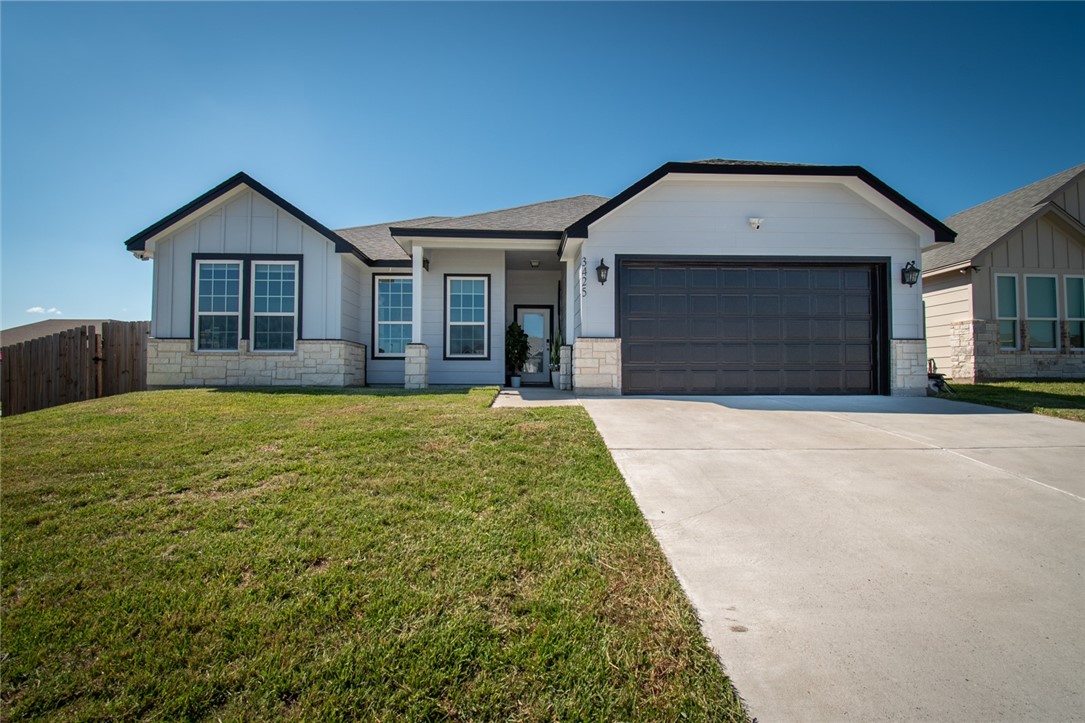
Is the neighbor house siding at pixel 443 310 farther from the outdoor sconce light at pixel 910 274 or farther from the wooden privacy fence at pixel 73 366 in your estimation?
the outdoor sconce light at pixel 910 274

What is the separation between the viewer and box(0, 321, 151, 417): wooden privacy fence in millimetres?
9086

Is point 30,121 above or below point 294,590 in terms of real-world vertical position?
above

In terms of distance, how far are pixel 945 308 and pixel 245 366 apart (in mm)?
18145

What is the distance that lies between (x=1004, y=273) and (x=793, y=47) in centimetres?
922

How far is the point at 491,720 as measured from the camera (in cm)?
174

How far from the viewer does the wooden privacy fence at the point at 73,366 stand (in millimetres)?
9086

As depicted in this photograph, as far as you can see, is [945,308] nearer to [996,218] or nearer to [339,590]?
[996,218]

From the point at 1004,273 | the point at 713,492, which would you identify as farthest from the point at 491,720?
the point at 1004,273

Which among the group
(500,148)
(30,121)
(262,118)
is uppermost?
(500,148)

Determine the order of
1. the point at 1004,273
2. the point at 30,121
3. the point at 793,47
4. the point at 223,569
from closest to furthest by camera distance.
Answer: the point at 223,569, the point at 30,121, the point at 793,47, the point at 1004,273

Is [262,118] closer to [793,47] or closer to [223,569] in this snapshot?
[223,569]

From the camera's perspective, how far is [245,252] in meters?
11.1

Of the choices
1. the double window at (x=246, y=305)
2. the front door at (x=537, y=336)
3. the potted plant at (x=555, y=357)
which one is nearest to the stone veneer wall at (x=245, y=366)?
the double window at (x=246, y=305)

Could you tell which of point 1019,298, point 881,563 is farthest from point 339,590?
point 1019,298
